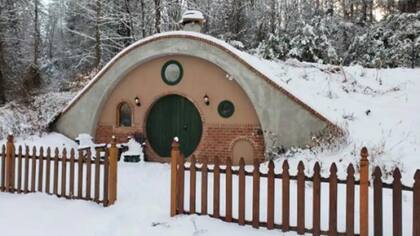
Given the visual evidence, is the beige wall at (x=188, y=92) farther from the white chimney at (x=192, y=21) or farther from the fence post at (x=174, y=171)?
the fence post at (x=174, y=171)

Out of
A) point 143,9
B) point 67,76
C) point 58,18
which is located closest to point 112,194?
point 143,9

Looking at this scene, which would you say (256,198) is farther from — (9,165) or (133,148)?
(133,148)

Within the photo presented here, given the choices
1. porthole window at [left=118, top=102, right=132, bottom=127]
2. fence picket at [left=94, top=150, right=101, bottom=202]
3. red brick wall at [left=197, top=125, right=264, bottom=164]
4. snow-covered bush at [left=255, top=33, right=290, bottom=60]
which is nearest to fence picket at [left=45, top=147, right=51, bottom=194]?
fence picket at [left=94, top=150, right=101, bottom=202]

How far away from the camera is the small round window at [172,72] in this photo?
12.6m

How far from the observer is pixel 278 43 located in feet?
67.9

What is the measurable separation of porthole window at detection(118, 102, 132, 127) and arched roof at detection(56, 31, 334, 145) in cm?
64

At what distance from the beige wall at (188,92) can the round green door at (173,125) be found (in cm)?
21

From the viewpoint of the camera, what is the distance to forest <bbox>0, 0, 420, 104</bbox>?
19.7 meters

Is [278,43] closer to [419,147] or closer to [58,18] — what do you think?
[419,147]

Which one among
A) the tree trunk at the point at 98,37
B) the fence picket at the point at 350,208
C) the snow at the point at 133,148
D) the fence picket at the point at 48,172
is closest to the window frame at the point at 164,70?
the snow at the point at 133,148

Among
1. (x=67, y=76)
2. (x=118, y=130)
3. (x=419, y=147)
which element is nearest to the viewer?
(x=419, y=147)

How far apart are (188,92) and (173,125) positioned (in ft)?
3.87

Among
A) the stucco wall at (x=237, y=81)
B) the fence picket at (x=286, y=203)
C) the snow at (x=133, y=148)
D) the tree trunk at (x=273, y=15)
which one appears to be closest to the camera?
the fence picket at (x=286, y=203)

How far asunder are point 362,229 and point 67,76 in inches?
1104
